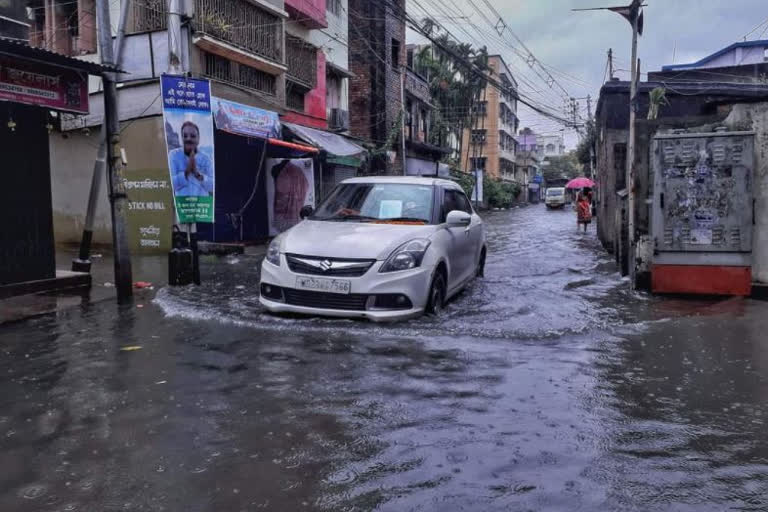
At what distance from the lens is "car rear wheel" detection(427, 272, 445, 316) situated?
23.3ft

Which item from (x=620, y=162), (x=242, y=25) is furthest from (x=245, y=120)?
(x=620, y=162)

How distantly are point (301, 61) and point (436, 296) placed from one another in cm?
1558

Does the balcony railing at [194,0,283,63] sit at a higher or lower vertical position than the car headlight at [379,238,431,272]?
higher

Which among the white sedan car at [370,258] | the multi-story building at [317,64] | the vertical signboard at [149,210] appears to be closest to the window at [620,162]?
the white sedan car at [370,258]

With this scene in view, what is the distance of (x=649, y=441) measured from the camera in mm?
3705

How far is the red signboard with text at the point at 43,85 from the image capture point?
26.3 ft

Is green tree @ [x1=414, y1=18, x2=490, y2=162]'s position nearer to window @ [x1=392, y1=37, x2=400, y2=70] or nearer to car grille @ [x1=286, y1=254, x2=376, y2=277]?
window @ [x1=392, y1=37, x2=400, y2=70]

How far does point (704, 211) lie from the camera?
840 centimetres

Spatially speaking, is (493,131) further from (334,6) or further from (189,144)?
(189,144)

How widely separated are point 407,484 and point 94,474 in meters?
1.59

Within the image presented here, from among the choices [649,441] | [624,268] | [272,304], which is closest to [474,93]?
[624,268]

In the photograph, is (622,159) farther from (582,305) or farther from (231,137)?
(231,137)

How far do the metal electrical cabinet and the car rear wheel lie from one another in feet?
10.7

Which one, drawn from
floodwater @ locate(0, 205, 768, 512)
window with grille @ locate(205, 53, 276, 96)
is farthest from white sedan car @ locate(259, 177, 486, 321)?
window with grille @ locate(205, 53, 276, 96)
